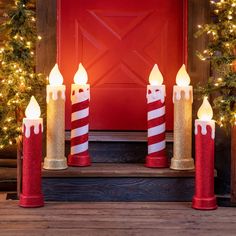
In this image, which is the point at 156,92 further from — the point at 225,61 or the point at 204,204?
the point at 204,204

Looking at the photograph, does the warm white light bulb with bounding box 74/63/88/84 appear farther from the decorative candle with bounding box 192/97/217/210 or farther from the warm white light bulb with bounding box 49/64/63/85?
the decorative candle with bounding box 192/97/217/210

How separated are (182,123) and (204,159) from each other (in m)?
0.56

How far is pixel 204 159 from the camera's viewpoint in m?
5.15

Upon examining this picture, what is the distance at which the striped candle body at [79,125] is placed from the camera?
565 centimetres

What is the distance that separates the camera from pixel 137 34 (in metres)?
6.65

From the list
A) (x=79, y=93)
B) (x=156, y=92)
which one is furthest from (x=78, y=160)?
(x=156, y=92)

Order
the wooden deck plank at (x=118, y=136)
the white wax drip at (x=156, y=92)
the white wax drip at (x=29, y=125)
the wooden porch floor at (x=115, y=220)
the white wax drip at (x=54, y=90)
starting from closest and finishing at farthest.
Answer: the wooden porch floor at (x=115, y=220) < the white wax drip at (x=29, y=125) < the white wax drip at (x=54, y=90) < the white wax drip at (x=156, y=92) < the wooden deck plank at (x=118, y=136)

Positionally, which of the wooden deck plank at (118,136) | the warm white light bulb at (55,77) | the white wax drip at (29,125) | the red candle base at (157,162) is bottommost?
the red candle base at (157,162)

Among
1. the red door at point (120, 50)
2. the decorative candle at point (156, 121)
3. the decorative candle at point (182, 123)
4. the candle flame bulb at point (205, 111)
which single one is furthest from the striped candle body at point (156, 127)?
the red door at point (120, 50)

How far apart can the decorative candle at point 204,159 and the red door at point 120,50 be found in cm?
149

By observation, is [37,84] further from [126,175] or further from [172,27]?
[172,27]

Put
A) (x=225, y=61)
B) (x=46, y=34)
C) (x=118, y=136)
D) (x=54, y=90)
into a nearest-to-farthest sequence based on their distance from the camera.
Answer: (x=225, y=61) < (x=54, y=90) < (x=46, y=34) < (x=118, y=136)

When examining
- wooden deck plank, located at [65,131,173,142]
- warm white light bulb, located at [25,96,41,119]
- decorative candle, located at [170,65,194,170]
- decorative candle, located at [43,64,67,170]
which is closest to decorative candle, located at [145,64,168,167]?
decorative candle, located at [170,65,194,170]

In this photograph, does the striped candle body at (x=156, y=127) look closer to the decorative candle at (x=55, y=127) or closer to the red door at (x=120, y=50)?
the decorative candle at (x=55, y=127)
